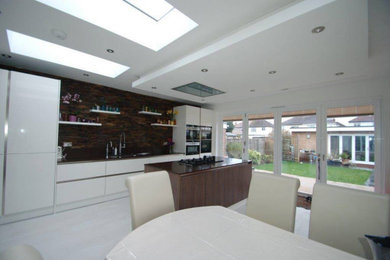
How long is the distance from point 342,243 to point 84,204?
3690 mm

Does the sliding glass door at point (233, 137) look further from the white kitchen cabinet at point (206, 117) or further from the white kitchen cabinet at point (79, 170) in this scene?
the white kitchen cabinet at point (79, 170)

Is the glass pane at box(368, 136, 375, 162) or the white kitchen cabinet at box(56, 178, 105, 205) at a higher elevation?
the glass pane at box(368, 136, 375, 162)

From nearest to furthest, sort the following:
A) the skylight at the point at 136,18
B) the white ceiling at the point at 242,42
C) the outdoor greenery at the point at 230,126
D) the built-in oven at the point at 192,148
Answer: the white ceiling at the point at 242,42 < the skylight at the point at 136,18 < the built-in oven at the point at 192,148 < the outdoor greenery at the point at 230,126

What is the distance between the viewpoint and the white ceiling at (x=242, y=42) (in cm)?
148

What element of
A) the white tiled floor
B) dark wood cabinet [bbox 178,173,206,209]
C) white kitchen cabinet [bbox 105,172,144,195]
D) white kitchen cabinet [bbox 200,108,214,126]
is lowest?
the white tiled floor

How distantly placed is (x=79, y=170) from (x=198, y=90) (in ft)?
9.31

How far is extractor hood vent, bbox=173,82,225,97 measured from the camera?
3.41 meters

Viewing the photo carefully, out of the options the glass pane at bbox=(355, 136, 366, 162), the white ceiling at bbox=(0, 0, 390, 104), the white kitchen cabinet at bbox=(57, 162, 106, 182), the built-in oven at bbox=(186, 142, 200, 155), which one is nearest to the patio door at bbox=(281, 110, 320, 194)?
the glass pane at bbox=(355, 136, 366, 162)

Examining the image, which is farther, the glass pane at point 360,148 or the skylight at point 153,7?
the glass pane at point 360,148

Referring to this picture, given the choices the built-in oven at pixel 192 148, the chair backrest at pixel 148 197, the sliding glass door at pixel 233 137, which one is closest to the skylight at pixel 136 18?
the chair backrest at pixel 148 197

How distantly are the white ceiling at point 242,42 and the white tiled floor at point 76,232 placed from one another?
2.43 metres

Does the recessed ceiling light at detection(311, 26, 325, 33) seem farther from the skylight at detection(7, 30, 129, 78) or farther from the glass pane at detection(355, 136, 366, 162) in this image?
the glass pane at detection(355, 136, 366, 162)

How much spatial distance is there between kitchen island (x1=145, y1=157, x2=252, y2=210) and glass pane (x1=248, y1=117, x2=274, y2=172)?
Answer: 135cm

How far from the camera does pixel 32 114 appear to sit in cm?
260
